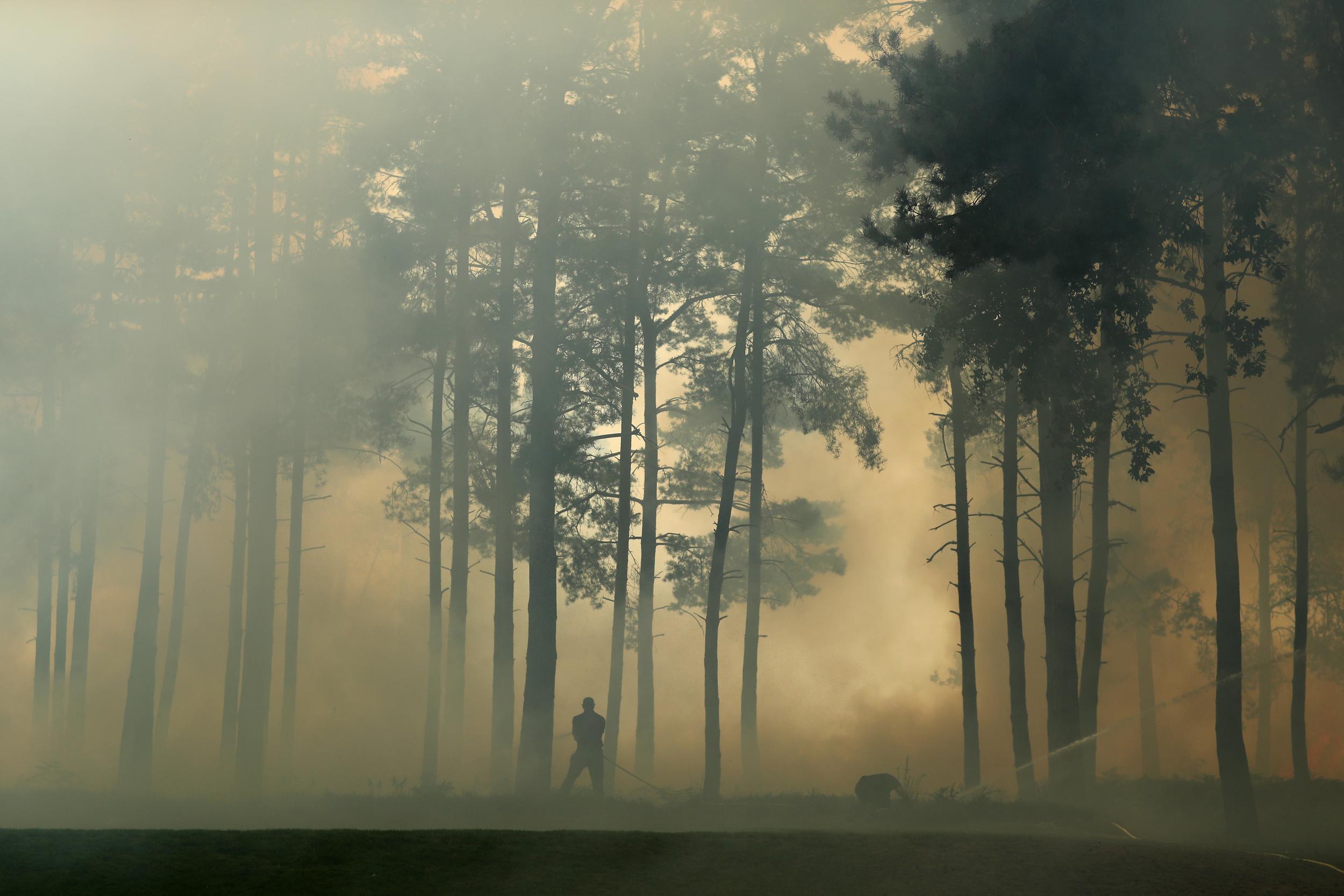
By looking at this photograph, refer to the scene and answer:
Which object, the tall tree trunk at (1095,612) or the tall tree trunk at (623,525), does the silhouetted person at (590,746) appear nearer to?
the tall tree trunk at (623,525)

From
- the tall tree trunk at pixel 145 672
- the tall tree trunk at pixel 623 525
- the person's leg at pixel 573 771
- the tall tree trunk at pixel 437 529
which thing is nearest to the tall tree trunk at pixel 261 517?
the tall tree trunk at pixel 145 672

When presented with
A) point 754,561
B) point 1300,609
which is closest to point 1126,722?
point 1300,609

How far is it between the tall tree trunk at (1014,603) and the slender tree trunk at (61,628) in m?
21.6

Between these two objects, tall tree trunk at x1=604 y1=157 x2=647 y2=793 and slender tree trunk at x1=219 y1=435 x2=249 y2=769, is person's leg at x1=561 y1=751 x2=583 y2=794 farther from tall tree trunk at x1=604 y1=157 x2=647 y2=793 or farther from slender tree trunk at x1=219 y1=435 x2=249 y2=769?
slender tree trunk at x1=219 y1=435 x2=249 y2=769

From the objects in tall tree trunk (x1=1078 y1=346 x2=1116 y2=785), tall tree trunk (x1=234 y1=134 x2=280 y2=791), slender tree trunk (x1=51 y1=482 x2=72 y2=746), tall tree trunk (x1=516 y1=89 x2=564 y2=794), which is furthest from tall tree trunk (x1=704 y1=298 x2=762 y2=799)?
slender tree trunk (x1=51 y1=482 x2=72 y2=746)

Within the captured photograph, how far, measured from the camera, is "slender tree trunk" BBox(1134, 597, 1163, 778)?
29.7 m

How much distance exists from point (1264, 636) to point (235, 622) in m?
25.1

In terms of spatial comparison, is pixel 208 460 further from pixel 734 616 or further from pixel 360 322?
pixel 734 616

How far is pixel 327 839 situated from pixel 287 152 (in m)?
17.9

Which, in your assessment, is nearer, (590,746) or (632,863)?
(632,863)

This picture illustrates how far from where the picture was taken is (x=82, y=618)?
26656mm

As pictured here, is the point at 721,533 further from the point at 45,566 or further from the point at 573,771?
the point at 45,566

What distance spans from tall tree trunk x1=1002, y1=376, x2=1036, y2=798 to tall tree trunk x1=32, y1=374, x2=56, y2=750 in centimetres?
2129

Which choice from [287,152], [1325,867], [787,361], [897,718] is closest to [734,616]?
[897,718]
